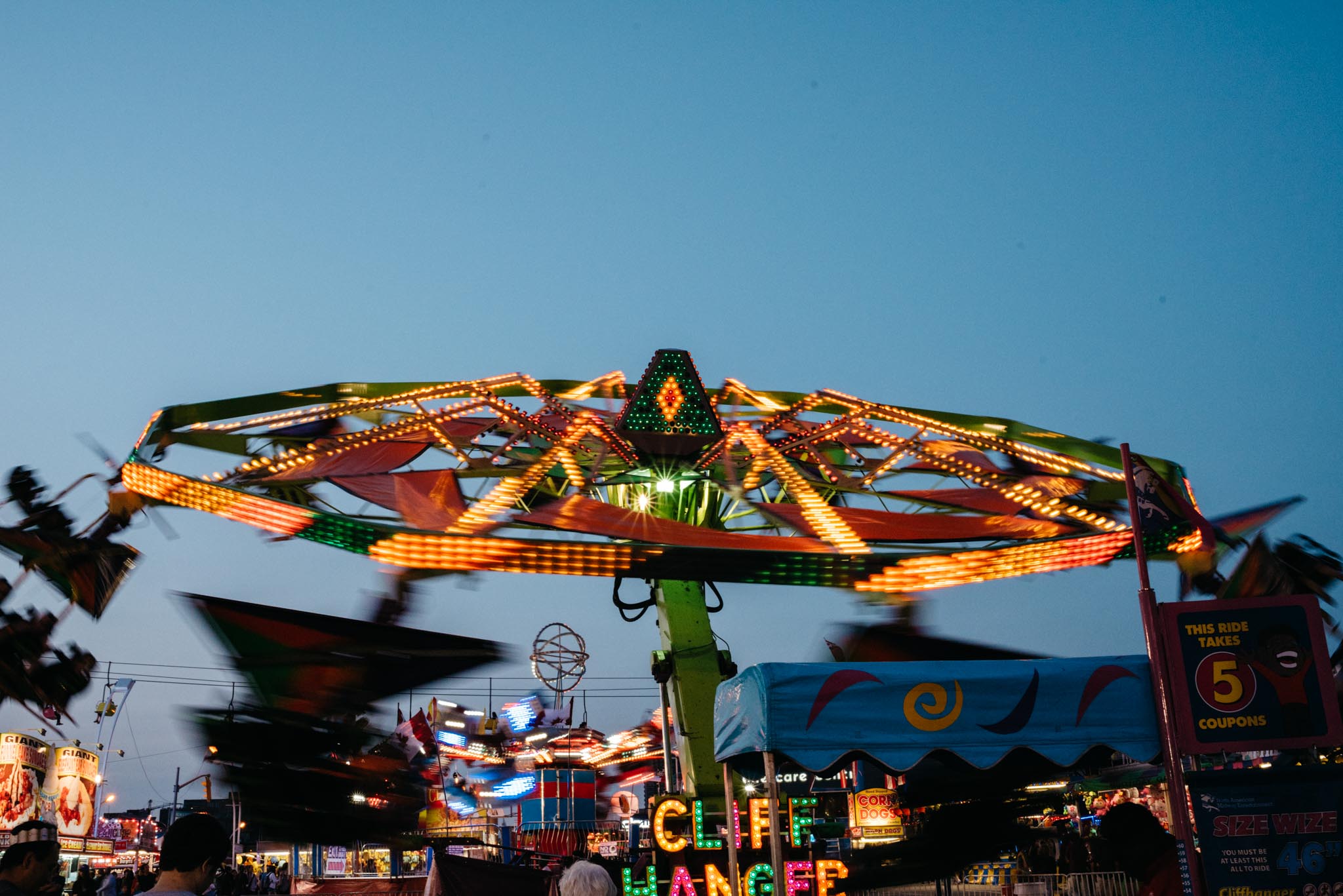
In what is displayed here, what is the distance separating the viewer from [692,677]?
18.2 metres

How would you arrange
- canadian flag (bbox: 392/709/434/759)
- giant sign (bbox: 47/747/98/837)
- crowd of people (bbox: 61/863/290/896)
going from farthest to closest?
canadian flag (bbox: 392/709/434/759)
giant sign (bbox: 47/747/98/837)
crowd of people (bbox: 61/863/290/896)

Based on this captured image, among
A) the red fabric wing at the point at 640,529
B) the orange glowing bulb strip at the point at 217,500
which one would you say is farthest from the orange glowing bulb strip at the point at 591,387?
the orange glowing bulb strip at the point at 217,500

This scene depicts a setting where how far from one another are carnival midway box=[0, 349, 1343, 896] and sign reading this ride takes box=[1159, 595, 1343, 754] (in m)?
0.02

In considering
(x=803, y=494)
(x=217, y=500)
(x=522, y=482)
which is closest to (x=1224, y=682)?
(x=803, y=494)

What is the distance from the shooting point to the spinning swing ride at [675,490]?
611 inches

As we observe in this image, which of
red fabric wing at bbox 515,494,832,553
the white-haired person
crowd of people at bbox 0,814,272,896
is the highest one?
red fabric wing at bbox 515,494,832,553

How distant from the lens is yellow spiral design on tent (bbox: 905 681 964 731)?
8227 mm

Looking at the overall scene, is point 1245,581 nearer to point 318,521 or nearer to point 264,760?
point 318,521

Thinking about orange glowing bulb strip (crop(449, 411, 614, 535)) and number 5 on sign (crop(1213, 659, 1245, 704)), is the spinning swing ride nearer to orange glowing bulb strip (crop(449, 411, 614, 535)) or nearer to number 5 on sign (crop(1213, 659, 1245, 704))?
orange glowing bulb strip (crop(449, 411, 614, 535))

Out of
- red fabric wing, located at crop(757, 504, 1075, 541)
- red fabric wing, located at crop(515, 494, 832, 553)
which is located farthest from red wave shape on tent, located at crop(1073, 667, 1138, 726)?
red fabric wing, located at crop(757, 504, 1075, 541)

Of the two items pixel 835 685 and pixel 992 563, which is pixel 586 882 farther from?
pixel 992 563

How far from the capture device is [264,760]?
24.3 feet

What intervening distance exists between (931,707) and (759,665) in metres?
1.31

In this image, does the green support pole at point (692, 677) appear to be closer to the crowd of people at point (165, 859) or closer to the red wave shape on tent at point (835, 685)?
the red wave shape on tent at point (835, 685)
